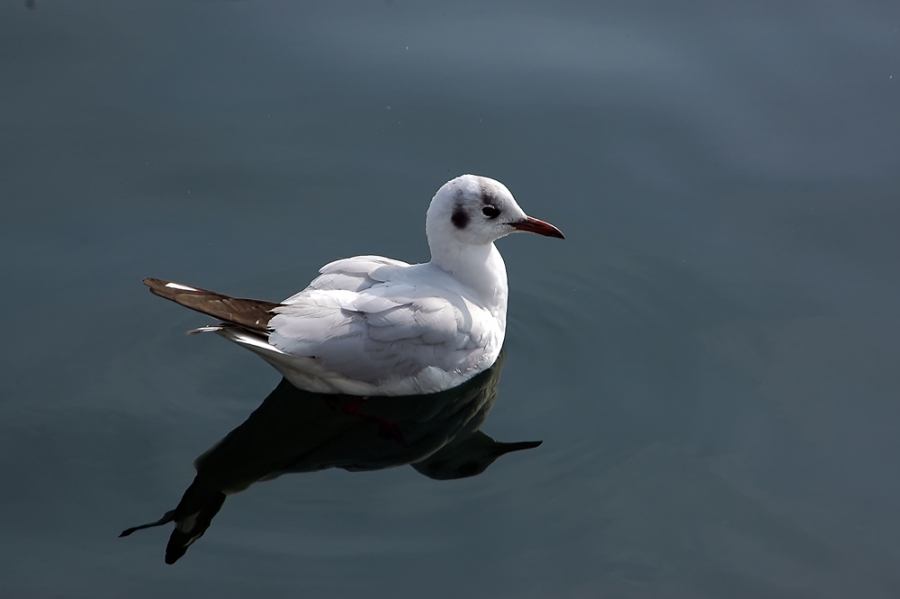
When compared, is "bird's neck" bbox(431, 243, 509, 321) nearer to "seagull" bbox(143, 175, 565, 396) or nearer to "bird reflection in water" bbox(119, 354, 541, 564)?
"seagull" bbox(143, 175, 565, 396)

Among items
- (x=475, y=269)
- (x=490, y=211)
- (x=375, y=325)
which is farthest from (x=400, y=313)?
(x=490, y=211)

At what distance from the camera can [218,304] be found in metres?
5.25

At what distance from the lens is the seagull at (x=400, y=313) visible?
533 centimetres

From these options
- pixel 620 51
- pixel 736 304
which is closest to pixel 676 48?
pixel 620 51

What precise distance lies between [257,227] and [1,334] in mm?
1617

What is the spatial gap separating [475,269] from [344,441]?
3.98 ft

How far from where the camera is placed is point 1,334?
5855 mm

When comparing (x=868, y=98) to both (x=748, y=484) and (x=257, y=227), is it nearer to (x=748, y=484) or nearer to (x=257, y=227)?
(x=748, y=484)

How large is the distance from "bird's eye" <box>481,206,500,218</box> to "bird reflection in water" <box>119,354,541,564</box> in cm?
87

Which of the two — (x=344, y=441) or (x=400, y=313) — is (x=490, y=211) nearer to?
(x=400, y=313)

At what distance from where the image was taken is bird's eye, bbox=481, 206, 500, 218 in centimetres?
591

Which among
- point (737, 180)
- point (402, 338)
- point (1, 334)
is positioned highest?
point (737, 180)

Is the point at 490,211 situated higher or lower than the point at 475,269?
higher

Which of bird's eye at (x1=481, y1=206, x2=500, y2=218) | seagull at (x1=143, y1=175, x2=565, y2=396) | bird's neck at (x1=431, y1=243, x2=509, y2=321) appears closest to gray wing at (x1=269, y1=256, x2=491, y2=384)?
seagull at (x1=143, y1=175, x2=565, y2=396)
